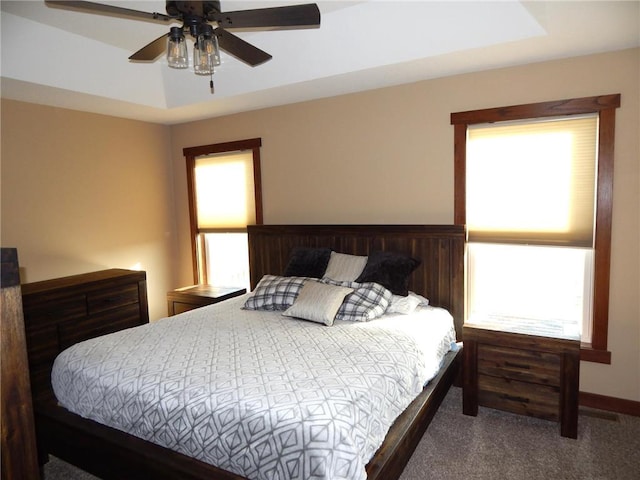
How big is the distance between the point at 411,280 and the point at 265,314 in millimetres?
1220

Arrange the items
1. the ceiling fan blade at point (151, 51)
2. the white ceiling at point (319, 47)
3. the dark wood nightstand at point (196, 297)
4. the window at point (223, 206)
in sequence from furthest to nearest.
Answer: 1. the window at point (223, 206)
2. the dark wood nightstand at point (196, 297)
3. the white ceiling at point (319, 47)
4. the ceiling fan blade at point (151, 51)

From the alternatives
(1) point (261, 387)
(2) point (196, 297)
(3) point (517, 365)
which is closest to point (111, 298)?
(2) point (196, 297)

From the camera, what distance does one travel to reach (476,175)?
316cm

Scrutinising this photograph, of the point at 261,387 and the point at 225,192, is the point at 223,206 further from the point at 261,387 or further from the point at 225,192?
the point at 261,387

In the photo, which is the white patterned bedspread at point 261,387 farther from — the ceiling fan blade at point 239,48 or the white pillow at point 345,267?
the ceiling fan blade at point 239,48

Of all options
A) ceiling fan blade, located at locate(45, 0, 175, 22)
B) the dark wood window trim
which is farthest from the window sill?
ceiling fan blade, located at locate(45, 0, 175, 22)

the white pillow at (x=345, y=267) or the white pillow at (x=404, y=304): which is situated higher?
the white pillow at (x=345, y=267)

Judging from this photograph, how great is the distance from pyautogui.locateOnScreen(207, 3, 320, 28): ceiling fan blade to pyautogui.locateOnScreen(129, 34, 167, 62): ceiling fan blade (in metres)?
0.42

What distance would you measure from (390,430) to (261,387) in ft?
2.24

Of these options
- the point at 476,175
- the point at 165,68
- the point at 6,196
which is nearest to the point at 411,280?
the point at 476,175

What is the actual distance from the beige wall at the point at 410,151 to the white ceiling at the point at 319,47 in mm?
135

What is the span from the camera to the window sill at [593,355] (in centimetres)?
281

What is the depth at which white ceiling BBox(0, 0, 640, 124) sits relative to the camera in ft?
7.98

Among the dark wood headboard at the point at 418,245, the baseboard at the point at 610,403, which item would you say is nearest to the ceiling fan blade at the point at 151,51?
the dark wood headboard at the point at 418,245
